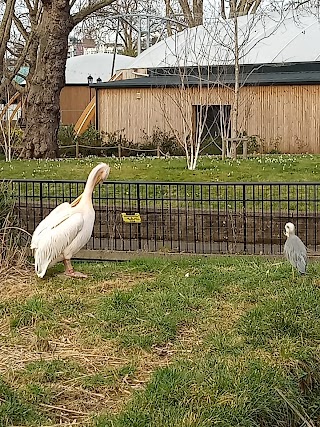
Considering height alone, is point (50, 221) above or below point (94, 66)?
below

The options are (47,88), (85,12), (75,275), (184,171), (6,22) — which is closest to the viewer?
(75,275)

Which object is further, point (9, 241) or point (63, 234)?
point (9, 241)

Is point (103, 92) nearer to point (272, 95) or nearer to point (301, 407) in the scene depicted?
point (272, 95)

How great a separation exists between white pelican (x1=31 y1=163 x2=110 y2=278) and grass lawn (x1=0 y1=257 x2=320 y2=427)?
28 cm

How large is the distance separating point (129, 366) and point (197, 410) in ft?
3.36

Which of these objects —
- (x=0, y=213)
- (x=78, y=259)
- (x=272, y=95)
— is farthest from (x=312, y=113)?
(x=0, y=213)

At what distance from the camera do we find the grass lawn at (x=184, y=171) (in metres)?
18.1

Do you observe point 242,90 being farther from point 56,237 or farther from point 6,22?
point 56,237

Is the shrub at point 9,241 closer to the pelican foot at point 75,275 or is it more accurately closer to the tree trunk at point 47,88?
the pelican foot at point 75,275

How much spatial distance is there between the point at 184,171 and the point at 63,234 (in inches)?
A: 456

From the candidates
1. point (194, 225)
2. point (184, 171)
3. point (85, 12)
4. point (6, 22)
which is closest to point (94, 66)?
point (85, 12)

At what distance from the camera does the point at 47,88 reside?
26.2 metres

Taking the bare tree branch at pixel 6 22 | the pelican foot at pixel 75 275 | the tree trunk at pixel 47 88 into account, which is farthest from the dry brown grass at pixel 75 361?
the bare tree branch at pixel 6 22

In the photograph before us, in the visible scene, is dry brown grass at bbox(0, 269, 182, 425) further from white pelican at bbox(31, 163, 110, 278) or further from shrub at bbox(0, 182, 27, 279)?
shrub at bbox(0, 182, 27, 279)
